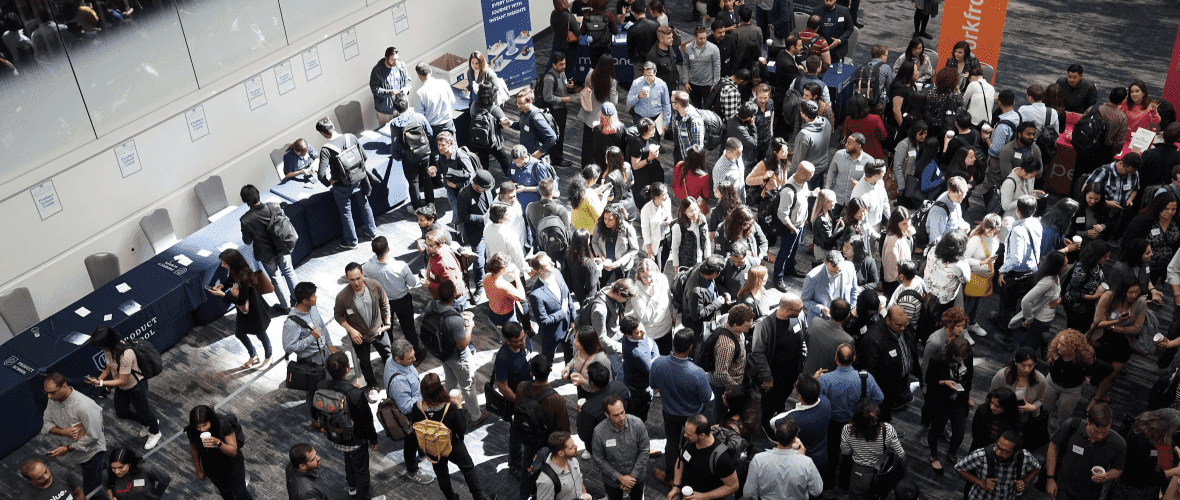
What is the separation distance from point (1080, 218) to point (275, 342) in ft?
23.4

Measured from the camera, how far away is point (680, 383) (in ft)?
20.3

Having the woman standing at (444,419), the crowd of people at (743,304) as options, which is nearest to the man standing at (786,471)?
the crowd of people at (743,304)

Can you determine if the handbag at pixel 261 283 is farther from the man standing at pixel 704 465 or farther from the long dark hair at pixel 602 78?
the long dark hair at pixel 602 78

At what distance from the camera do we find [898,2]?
48.1 feet

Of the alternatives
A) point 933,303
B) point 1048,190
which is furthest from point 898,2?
point 933,303

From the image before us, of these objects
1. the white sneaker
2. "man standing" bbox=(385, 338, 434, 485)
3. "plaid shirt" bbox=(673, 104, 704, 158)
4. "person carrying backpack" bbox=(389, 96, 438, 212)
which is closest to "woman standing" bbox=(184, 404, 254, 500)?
"man standing" bbox=(385, 338, 434, 485)

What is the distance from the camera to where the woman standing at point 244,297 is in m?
7.59

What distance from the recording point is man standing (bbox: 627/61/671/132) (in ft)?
33.0

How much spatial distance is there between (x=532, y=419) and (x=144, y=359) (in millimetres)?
3178

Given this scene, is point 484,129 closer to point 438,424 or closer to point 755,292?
point 755,292

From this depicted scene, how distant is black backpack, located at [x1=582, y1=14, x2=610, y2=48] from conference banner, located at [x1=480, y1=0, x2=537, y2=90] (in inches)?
33.3

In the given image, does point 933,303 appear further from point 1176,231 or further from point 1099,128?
point 1099,128

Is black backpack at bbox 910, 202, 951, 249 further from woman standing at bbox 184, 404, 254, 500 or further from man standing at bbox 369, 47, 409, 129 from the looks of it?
man standing at bbox 369, 47, 409, 129

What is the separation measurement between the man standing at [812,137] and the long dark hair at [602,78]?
6.61ft
